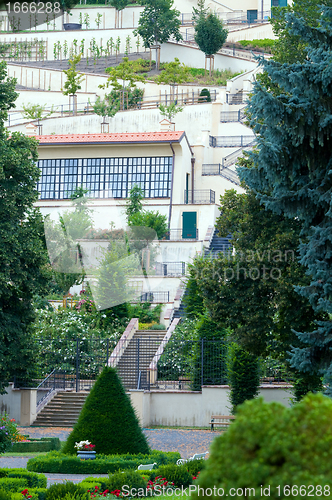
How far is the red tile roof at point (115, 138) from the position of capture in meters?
39.2

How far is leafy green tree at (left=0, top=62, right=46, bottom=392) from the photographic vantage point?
1876 cm

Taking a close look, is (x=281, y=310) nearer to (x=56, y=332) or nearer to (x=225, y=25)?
(x=56, y=332)

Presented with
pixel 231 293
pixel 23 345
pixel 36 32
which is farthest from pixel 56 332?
pixel 36 32

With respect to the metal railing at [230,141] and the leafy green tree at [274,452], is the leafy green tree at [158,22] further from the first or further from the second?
the leafy green tree at [274,452]

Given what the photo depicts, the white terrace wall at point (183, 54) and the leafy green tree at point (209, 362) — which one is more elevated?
the white terrace wall at point (183, 54)

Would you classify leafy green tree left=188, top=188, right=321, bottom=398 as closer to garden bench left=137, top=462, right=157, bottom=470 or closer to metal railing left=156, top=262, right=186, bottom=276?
garden bench left=137, top=462, right=157, bottom=470

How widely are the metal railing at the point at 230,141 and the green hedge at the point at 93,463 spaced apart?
112 feet

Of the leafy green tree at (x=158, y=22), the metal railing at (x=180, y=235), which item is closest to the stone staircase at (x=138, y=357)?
the metal railing at (x=180, y=235)

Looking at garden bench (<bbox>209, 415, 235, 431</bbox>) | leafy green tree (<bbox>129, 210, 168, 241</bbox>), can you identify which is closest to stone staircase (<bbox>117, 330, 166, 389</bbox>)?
garden bench (<bbox>209, 415, 235, 431</bbox>)

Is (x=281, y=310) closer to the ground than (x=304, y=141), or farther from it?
closer to the ground

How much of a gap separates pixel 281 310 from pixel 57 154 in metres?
28.9

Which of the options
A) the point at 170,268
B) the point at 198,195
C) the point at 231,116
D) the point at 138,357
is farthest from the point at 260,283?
the point at 231,116

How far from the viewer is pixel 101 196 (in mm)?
39938

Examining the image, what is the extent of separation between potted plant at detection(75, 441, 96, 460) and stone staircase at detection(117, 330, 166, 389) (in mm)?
9277
